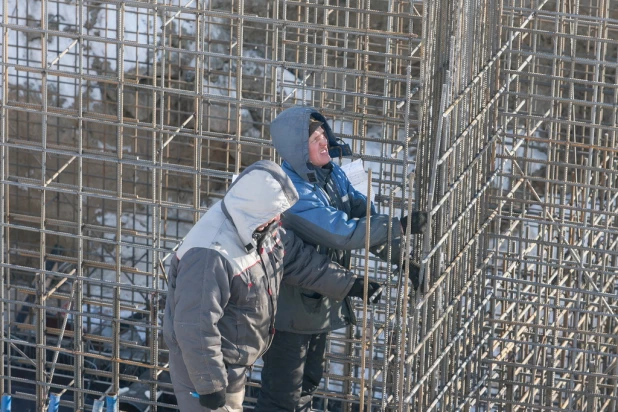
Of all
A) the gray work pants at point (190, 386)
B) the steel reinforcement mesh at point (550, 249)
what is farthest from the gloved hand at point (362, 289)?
the steel reinforcement mesh at point (550, 249)

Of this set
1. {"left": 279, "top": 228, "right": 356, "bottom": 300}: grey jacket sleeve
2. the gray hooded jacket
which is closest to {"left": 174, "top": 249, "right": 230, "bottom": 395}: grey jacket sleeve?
the gray hooded jacket

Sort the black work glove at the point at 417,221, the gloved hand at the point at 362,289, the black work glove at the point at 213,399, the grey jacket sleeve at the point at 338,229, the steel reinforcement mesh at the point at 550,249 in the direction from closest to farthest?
the black work glove at the point at 213,399 < the black work glove at the point at 417,221 < the grey jacket sleeve at the point at 338,229 < the gloved hand at the point at 362,289 < the steel reinforcement mesh at the point at 550,249

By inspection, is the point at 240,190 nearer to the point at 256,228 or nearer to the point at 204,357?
the point at 256,228

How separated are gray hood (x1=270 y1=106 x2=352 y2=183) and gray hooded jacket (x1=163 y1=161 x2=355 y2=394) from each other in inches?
16.5

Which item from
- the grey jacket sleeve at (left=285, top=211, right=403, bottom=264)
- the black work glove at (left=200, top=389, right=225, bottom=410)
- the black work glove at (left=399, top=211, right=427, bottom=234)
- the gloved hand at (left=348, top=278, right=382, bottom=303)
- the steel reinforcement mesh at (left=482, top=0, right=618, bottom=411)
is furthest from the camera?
the steel reinforcement mesh at (left=482, top=0, right=618, bottom=411)

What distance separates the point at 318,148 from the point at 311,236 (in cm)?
40

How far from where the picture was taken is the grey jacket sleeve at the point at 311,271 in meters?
4.42

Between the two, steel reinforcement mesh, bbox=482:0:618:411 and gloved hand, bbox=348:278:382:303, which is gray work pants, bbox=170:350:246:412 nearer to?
gloved hand, bbox=348:278:382:303

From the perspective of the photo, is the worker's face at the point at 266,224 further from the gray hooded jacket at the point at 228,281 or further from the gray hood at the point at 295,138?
the gray hood at the point at 295,138

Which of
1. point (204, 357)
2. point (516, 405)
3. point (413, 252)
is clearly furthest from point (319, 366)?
point (516, 405)

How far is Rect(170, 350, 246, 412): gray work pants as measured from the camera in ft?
13.3

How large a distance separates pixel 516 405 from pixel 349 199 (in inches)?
70.8

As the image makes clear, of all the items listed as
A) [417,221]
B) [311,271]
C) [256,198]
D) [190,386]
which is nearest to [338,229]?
[311,271]

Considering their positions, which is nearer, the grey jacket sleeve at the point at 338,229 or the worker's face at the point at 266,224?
the worker's face at the point at 266,224
